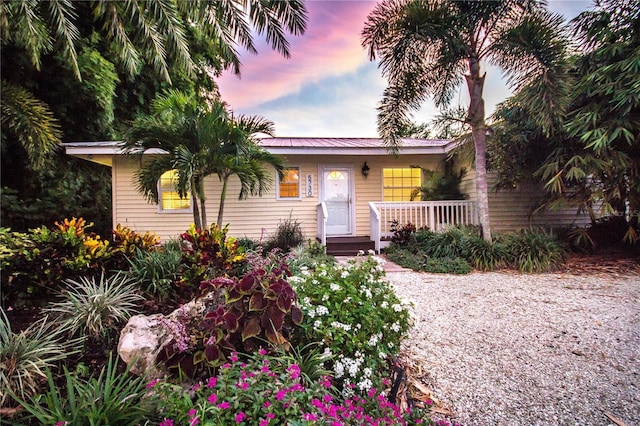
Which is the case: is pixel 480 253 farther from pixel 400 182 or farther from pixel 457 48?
pixel 457 48

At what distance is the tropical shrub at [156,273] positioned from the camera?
3.17 meters

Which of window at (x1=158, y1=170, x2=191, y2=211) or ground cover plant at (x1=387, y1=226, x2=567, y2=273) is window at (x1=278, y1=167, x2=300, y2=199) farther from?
ground cover plant at (x1=387, y1=226, x2=567, y2=273)

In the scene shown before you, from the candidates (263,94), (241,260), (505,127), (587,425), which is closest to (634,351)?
(587,425)

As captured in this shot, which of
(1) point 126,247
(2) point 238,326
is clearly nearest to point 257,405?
(2) point 238,326

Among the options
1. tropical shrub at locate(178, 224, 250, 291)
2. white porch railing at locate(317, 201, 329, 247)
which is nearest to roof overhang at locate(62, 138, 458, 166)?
white porch railing at locate(317, 201, 329, 247)

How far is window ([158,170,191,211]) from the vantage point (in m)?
9.11

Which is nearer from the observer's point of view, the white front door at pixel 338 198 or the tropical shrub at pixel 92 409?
the tropical shrub at pixel 92 409

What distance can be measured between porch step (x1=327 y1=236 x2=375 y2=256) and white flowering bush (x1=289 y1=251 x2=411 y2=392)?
559cm

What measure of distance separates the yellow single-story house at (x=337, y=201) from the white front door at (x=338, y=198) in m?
0.03

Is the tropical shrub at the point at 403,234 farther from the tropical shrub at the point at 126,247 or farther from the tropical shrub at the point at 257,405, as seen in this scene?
the tropical shrub at the point at 257,405

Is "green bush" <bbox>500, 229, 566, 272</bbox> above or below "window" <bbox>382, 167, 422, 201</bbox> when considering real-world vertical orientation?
below

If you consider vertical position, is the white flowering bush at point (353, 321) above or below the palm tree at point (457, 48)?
below

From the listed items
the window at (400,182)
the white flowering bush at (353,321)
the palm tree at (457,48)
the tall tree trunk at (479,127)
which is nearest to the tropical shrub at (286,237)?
the window at (400,182)

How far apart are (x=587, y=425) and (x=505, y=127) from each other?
7.30 meters
